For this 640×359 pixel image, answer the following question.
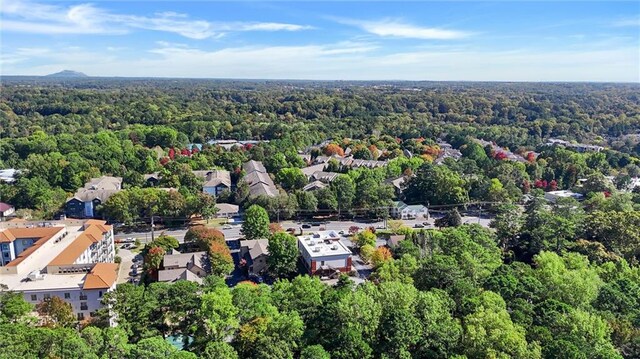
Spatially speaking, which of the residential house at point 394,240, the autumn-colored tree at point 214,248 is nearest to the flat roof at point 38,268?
the autumn-colored tree at point 214,248

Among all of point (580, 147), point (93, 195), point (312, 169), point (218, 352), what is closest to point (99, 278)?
point (218, 352)

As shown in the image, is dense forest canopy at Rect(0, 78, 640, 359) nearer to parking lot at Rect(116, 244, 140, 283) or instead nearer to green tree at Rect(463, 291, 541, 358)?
green tree at Rect(463, 291, 541, 358)

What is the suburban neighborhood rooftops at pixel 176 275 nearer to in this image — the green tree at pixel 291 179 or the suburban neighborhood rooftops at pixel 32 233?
the suburban neighborhood rooftops at pixel 32 233

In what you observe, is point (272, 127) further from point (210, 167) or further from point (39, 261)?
point (39, 261)

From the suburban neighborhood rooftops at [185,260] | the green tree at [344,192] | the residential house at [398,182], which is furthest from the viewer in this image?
the residential house at [398,182]

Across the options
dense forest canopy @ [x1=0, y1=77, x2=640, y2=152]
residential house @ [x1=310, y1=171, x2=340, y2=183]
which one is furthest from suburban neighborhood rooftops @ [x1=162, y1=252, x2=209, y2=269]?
dense forest canopy @ [x1=0, y1=77, x2=640, y2=152]

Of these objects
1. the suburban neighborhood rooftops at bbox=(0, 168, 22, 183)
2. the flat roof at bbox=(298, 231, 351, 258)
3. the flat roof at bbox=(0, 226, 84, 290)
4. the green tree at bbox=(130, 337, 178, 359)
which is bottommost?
the flat roof at bbox=(298, 231, 351, 258)

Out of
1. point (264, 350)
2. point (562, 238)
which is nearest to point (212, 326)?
point (264, 350)
